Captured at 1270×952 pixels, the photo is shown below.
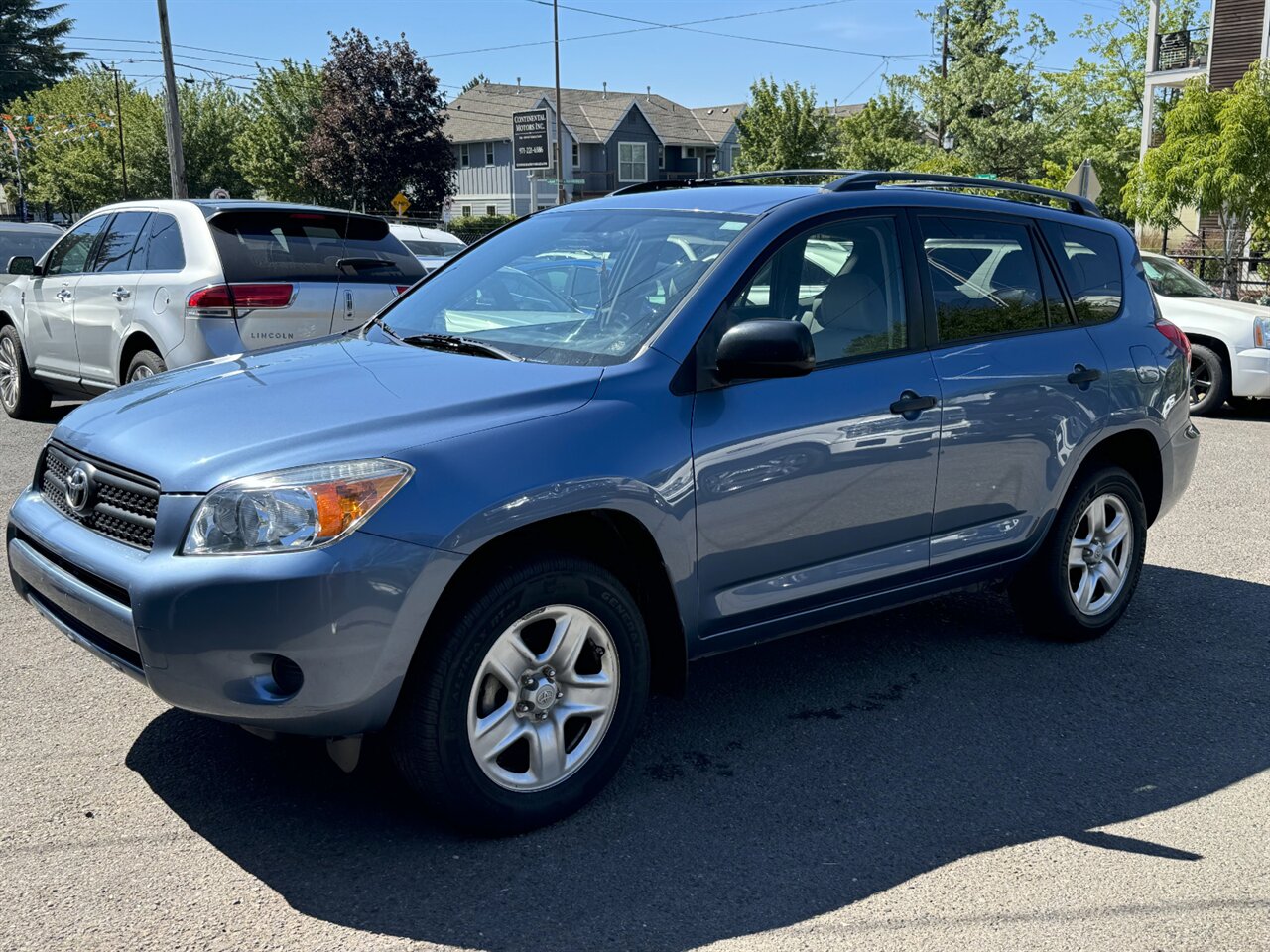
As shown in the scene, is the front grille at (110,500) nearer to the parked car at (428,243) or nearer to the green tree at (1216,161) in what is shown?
the parked car at (428,243)

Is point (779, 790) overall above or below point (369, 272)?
below

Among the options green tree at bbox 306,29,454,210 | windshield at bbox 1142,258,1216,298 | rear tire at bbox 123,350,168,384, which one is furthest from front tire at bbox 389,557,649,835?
green tree at bbox 306,29,454,210

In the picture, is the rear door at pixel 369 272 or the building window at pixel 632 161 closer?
the rear door at pixel 369 272

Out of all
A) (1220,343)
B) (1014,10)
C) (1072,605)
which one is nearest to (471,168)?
(1014,10)

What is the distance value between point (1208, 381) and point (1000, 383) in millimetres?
8560

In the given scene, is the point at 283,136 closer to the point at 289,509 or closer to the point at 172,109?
the point at 172,109

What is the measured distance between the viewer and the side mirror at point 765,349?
3621 mm

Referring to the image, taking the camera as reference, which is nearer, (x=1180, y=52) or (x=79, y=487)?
(x=79, y=487)

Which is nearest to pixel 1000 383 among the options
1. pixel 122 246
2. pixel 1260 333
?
pixel 122 246

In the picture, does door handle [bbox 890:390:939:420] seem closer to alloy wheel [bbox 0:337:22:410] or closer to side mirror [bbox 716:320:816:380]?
side mirror [bbox 716:320:816:380]

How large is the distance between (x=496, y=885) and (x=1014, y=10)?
224 feet

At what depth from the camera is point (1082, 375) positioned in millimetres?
4930

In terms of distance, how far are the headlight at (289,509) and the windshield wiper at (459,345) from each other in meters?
0.89

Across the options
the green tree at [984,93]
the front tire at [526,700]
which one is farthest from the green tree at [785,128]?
the front tire at [526,700]
